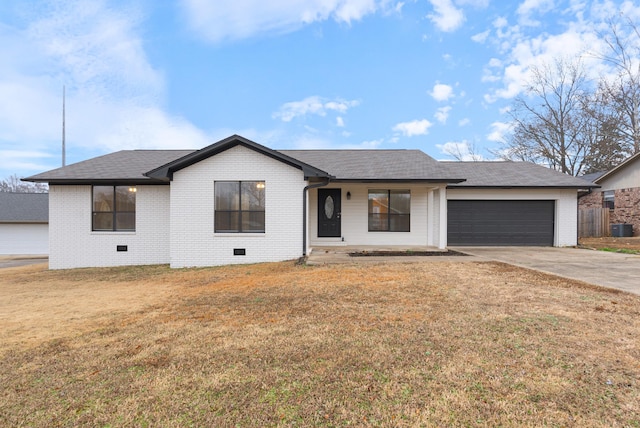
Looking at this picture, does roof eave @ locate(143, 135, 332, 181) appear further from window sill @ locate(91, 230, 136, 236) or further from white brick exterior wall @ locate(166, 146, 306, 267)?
window sill @ locate(91, 230, 136, 236)

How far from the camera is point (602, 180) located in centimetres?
2050

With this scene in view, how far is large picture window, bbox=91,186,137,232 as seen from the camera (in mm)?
Answer: 11516

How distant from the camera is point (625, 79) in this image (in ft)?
79.2

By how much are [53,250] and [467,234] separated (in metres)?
15.8

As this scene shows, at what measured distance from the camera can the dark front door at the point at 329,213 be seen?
1298 centimetres

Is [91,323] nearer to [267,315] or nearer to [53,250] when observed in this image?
[267,315]

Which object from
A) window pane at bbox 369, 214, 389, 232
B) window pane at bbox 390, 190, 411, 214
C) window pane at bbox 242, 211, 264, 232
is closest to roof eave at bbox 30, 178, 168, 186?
window pane at bbox 242, 211, 264, 232

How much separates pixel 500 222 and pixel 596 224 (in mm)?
9638

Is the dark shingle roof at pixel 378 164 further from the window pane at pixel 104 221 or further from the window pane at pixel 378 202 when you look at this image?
the window pane at pixel 104 221

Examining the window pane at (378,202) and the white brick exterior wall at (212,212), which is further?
the window pane at (378,202)

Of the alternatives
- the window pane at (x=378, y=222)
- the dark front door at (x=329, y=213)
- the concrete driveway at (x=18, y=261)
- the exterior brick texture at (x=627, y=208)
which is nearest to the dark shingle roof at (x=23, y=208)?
the concrete driveway at (x=18, y=261)

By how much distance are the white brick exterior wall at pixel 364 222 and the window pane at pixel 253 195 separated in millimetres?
2858

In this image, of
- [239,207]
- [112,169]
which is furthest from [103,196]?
[239,207]

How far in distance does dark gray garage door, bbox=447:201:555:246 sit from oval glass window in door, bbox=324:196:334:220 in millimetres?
5015
